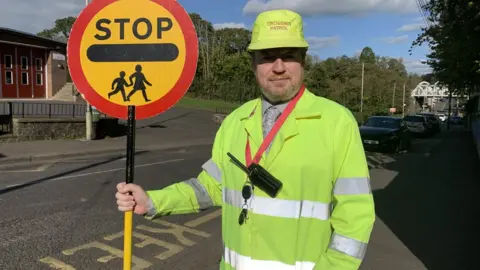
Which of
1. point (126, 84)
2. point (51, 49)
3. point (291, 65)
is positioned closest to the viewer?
point (291, 65)

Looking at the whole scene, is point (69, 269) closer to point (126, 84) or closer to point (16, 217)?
point (16, 217)

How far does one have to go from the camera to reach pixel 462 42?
42.0 ft

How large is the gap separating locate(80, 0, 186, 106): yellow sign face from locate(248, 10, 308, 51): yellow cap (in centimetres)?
48

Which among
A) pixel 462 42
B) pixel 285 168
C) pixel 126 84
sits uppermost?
pixel 462 42

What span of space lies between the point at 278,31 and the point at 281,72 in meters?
0.18

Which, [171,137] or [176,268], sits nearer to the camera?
[176,268]

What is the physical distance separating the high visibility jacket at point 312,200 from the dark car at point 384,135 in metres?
16.0

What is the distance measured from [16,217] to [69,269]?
232cm

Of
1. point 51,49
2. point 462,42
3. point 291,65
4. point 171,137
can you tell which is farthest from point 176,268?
point 51,49

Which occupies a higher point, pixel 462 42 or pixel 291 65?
pixel 462 42

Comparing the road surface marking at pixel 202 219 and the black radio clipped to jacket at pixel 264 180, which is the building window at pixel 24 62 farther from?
the black radio clipped to jacket at pixel 264 180

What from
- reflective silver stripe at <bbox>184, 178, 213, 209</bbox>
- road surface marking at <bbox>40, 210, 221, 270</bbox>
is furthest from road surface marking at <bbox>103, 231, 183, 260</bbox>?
reflective silver stripe at <bbox>184, 178, 213, 209</bbox>

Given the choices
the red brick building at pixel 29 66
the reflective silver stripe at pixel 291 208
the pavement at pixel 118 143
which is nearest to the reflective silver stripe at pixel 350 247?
the reflective silver stripe at pixel 291 208

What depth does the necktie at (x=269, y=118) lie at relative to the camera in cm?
196
